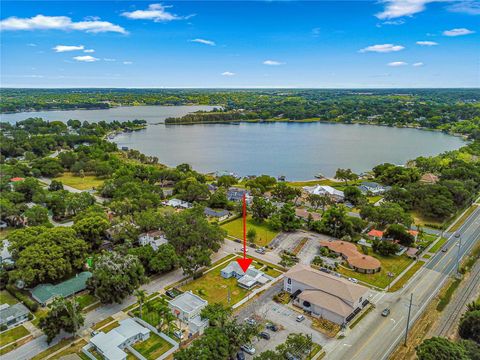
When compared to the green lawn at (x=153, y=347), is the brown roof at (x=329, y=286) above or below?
above

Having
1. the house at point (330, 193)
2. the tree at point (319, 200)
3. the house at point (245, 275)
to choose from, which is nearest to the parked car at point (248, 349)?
the house at point (245, 275)

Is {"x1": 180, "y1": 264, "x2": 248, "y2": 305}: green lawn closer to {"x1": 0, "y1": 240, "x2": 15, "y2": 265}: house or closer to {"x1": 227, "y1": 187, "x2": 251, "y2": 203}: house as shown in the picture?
{"x1": 0, "y1": 240, "x2": 15, "y2": 265}: house

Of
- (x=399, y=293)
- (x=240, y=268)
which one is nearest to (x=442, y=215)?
(x=399, y=293)

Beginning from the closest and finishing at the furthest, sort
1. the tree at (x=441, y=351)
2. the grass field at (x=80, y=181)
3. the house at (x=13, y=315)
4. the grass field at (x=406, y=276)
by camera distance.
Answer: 1. the tree at (x=441, y=351)
2. the house at (x=13, y=315)
3. the grass field at (x=406, y=276)
4. the grass field at (x=80, y=181)

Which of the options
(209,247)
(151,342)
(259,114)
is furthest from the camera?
(259,114)

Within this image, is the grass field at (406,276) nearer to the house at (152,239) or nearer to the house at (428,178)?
the house at (152,239)

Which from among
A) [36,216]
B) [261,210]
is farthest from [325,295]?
[36,216]

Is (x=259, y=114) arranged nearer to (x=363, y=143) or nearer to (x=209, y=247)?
(x=363, y=143)
